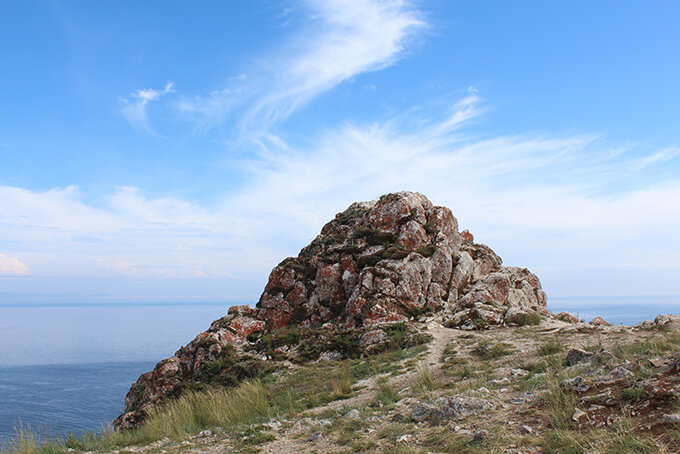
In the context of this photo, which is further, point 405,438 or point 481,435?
point 405,438

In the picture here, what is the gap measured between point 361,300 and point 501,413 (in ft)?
61.9

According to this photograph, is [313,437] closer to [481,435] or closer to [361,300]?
[481,435]

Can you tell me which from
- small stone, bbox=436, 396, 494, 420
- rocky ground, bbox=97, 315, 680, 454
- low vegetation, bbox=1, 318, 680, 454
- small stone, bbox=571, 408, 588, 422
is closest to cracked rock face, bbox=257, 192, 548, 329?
low vegetation, bbox=1, 318, 680, 454

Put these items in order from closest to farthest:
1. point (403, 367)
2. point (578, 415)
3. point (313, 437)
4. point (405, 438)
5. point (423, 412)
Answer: point (578, 415), point (405, 438), point (423, 412), point (313, 437), point (403, 367)

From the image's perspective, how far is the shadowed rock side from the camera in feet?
A: 74.5

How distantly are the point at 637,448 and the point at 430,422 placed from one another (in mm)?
3550

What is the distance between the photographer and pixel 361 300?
85.0ft

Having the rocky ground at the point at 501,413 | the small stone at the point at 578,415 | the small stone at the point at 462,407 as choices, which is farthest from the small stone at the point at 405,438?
the small stone at the point at 578,415

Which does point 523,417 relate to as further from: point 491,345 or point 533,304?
point 533,304

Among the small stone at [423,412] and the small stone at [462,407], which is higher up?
the small stone at [462,407]

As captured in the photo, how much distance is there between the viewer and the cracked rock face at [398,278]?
25547mm

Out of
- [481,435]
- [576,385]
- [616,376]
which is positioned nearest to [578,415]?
[481,435]

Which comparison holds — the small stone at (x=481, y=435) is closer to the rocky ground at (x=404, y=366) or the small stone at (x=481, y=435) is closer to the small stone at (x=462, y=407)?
the rocky ground at (x=404, y=366)

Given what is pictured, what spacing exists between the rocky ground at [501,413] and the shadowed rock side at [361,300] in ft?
25.9
